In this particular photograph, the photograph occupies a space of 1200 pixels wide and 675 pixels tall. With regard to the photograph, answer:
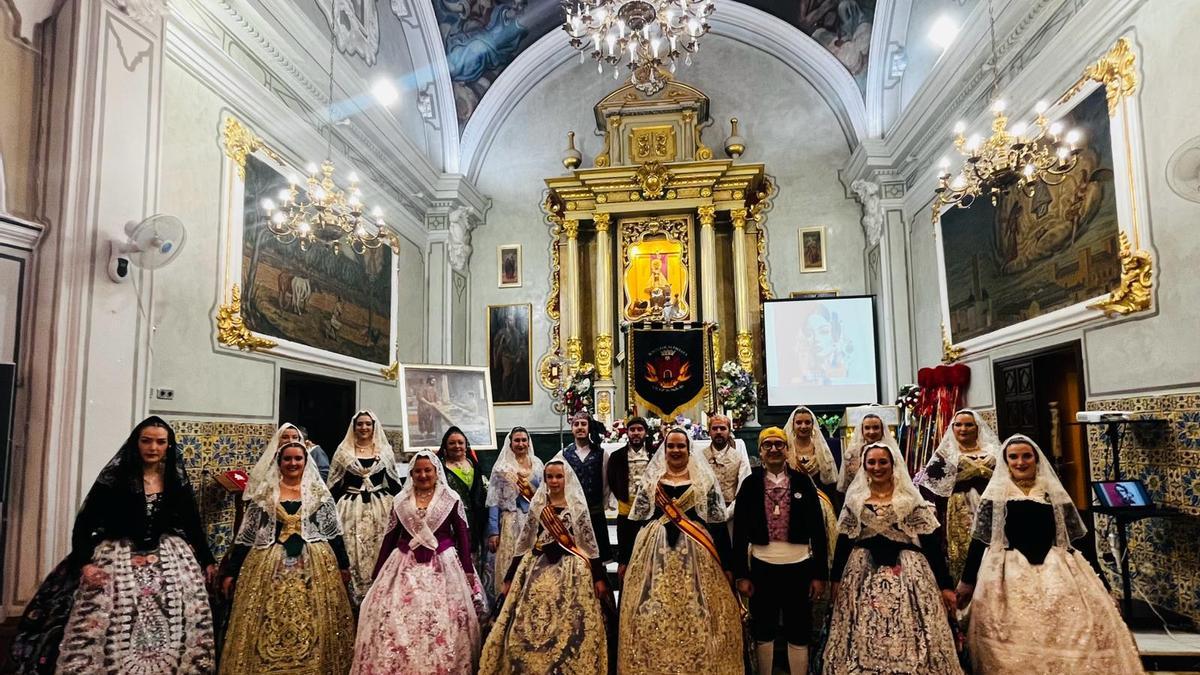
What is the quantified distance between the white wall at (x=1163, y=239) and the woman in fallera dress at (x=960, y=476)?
1.49 m

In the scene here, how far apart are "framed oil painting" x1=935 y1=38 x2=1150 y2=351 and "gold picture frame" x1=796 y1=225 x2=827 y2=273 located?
3.56 m

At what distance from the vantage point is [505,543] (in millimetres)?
5406

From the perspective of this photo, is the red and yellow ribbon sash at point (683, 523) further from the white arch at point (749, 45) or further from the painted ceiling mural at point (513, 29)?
the white arch at point (749, 45)

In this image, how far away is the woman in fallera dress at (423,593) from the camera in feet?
12.7

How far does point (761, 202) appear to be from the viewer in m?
12.4

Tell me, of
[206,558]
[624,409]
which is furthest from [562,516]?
[624,409]

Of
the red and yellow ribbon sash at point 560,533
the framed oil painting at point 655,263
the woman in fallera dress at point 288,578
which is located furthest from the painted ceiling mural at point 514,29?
the red and yellow ribbon sash at point 560,533

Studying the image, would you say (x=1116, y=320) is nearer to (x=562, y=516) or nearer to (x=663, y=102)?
(x=562, y=516)

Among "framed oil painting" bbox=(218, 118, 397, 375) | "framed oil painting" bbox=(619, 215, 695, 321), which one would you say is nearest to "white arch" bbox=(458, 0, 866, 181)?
"framed oil painting" bbox=(619, 215, 695, 321)

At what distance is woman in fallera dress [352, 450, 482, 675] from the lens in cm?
388

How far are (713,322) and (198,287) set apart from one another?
732 cm

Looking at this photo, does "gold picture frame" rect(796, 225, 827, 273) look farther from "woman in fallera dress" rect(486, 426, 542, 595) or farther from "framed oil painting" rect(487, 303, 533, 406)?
"woman in fallera dress" rect(486, 426, 542, 595)

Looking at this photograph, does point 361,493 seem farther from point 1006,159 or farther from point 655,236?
point 655,236

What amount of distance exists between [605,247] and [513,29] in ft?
12.9
